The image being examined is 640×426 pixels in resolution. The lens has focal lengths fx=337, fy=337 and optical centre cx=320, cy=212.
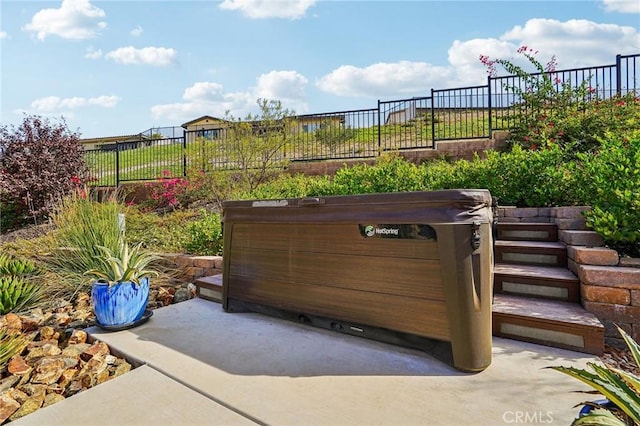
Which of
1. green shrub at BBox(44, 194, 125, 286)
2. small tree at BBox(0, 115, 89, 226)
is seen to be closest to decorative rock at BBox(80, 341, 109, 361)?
green shrub at BBox(44, 194, 125, 286)

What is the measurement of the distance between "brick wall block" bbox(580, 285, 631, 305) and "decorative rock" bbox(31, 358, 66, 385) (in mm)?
3362

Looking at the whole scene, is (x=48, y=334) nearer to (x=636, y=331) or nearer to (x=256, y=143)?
(x=636, y=331)

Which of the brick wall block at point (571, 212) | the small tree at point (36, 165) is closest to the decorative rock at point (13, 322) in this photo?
the brick wall block at point (571, 212)

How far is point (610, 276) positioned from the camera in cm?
218

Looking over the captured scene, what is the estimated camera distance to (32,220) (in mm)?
8188

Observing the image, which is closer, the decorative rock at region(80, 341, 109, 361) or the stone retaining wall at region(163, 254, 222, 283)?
the decorative rock at region(80, 341, 109, 361)

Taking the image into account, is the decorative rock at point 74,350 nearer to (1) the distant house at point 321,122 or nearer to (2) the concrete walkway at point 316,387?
(2) the concrete walkway at point 316,387

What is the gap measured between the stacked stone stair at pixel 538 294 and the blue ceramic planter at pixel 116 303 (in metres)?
2.71

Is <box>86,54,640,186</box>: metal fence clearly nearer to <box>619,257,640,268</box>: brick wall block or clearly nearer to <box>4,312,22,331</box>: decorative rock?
<box>4,312,22,331</box>: decorative rock

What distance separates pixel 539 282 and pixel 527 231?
38.6 inches

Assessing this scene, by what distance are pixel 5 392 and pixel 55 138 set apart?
8182 millimetres

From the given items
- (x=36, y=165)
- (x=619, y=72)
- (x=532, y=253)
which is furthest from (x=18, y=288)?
(x=619, y=72)

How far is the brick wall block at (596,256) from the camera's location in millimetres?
2283

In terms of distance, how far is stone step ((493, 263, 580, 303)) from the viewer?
2.44m
